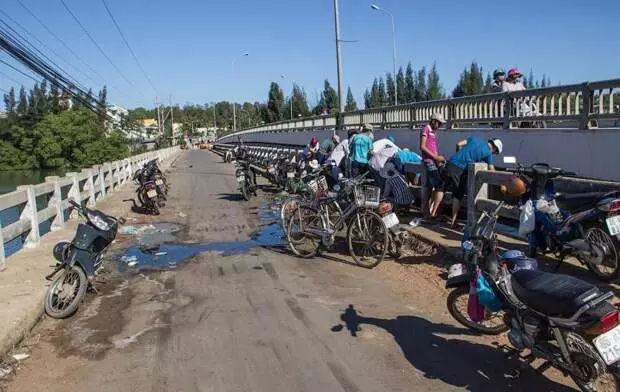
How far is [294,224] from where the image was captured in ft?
30.0

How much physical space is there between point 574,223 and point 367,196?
286 centimetres

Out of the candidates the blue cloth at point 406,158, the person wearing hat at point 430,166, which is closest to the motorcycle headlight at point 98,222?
the person wearing hat at point 430,166

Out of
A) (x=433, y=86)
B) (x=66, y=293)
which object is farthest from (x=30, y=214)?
(x=433, y=86)

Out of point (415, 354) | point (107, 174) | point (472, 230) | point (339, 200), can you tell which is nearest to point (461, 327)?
point (415, 354)

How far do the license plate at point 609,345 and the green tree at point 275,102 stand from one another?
3777 inches

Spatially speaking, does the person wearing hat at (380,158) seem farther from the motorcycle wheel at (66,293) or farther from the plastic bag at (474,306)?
the plastic bag at (474,306)

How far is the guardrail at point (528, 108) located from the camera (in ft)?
30.3

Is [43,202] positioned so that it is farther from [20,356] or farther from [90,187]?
[20,356]

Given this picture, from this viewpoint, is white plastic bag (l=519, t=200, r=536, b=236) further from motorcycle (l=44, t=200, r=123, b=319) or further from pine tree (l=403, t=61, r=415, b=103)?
pine tree (l=403, t=61, r=415, b=103)

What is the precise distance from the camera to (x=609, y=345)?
3453 mm

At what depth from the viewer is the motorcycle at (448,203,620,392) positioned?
3.53 metres

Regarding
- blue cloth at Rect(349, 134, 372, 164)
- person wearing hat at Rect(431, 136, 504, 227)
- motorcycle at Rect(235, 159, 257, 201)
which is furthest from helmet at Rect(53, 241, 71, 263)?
motorcycle at Rect(235, 159, 257, 201)

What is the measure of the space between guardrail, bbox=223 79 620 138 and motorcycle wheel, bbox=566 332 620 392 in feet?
19.8

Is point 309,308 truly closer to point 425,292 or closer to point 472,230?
point 425,292
